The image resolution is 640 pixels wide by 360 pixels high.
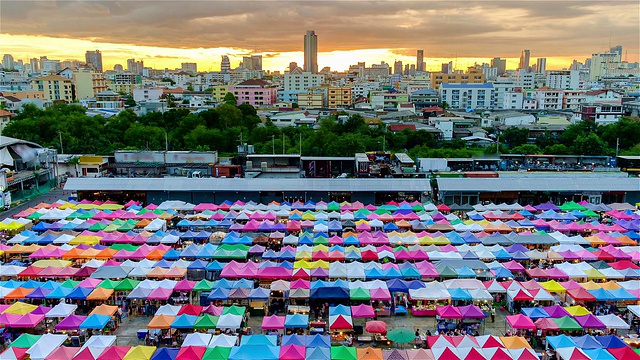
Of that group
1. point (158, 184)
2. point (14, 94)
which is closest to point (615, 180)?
point (158, 184)

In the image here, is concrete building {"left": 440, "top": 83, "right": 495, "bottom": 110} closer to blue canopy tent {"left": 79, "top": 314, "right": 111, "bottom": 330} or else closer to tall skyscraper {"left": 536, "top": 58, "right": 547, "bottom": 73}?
blue canopy tent {"left": 79, "top": 314, "right": 111, "bottom": 330}

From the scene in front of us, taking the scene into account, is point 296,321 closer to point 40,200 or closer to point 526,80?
point 40,200

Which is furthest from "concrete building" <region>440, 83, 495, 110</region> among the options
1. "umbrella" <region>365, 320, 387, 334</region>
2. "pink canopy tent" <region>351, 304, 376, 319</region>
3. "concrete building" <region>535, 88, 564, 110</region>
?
"umbrella" <region>365, 320, 387, 334</region>

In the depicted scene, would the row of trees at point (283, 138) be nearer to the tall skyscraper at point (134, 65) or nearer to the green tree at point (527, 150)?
the green tree at point (527, 150)

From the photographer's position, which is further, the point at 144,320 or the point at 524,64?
the point at 524,64

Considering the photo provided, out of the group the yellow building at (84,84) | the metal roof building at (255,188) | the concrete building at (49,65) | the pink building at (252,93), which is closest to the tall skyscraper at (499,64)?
the pink building at (252,93)

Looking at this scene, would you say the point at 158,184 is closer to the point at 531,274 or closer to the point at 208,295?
the point at 208,295
